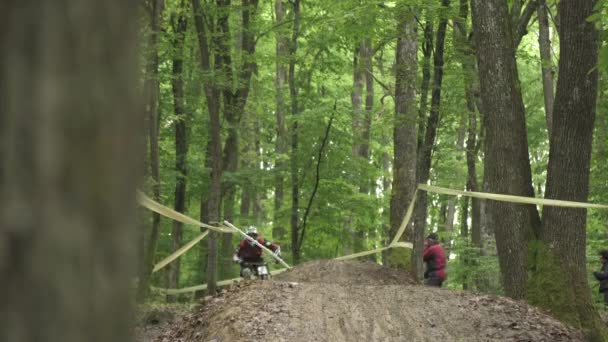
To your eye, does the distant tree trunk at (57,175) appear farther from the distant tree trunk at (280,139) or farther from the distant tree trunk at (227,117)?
the distant tree trunk at (280,139)

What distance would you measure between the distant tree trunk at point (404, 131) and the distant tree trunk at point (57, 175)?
15.4 meters

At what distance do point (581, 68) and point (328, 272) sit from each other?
701cm

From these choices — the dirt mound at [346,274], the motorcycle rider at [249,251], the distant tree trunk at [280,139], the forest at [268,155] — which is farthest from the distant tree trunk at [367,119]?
the dirt mound at [346,274]

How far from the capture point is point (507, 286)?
10789 millimetres

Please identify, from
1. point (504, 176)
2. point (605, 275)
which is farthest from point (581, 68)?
point (605, 275)

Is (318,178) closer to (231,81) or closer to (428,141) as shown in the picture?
(231,81)

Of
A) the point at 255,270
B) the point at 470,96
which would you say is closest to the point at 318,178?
the point at 470,96

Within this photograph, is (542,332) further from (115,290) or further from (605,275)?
(115,290)

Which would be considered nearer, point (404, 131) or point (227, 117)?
point (404, 131)

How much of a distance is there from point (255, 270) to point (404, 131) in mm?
4642

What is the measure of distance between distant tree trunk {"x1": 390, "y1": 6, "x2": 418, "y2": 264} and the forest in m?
0.04

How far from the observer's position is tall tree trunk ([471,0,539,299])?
10.2 meters

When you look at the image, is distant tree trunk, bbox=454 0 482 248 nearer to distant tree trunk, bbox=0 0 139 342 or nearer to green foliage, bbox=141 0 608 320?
green foliage, bbox=141 0 608 320

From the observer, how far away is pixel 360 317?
9.48 meters
